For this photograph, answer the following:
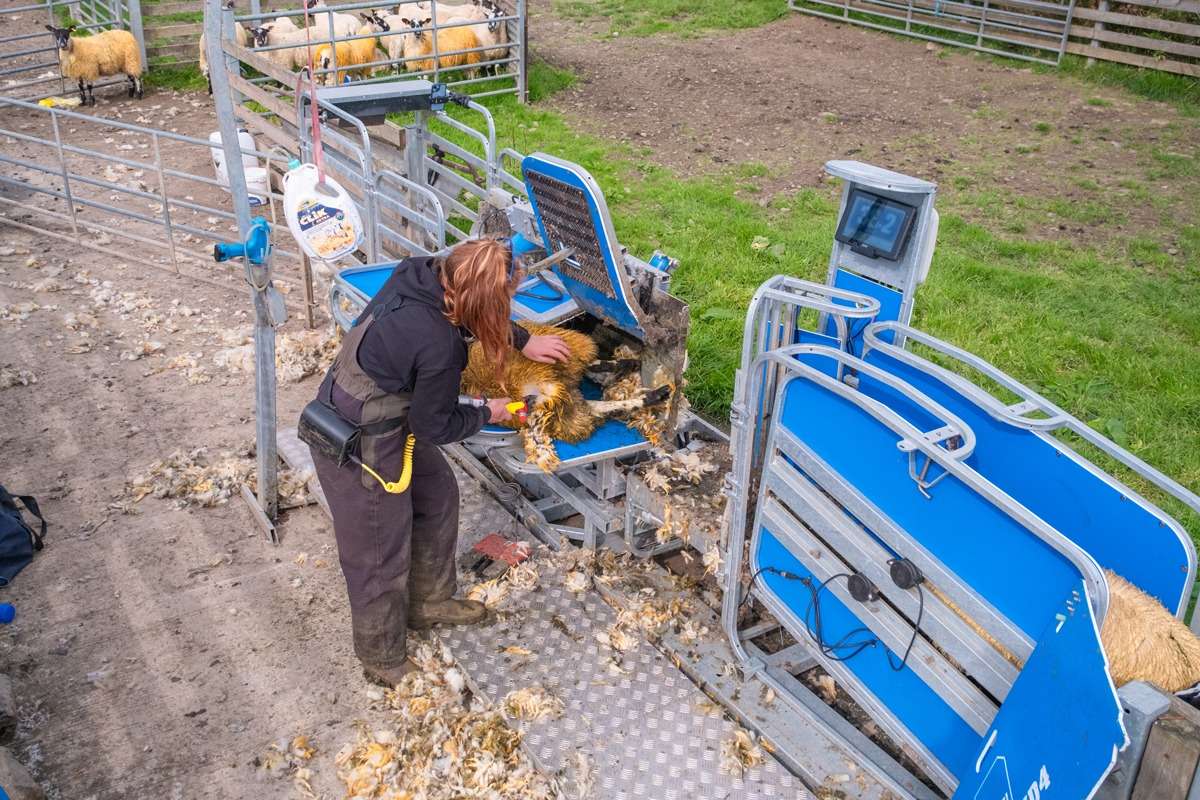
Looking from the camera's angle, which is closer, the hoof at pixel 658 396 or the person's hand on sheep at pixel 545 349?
the person's hand on sheep at pixel 545 349

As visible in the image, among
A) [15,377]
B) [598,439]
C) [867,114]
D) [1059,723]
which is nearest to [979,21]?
[867,114]

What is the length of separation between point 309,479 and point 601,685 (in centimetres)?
233

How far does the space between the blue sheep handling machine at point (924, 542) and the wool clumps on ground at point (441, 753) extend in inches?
41.1

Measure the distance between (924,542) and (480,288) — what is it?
176 cm

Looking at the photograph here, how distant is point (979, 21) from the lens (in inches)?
612

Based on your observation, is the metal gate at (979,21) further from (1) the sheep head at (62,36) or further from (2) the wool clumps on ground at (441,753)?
(2) the wool clumps on ground at (441,753)

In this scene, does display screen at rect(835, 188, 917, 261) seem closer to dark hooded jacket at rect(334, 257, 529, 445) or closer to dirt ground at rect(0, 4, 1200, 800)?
dark hooded jacket at rect(334, 257, 529, 445)

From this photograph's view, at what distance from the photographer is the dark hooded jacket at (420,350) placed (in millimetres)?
3793

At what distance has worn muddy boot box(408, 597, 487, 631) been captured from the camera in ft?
15.3

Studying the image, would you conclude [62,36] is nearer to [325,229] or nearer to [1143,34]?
[325,229]

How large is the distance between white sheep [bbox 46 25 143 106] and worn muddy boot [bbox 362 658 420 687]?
11778 millimetres

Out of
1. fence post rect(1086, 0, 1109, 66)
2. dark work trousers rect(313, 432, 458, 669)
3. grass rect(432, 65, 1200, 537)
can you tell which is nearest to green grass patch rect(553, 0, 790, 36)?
fence post rect(1086, 0, 1109, 66)

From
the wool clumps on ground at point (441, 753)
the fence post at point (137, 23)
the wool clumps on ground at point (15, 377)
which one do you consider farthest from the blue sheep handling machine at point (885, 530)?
the fence post at point (137, 23)

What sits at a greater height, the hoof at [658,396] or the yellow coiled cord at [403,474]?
the hoof at [658,396]
